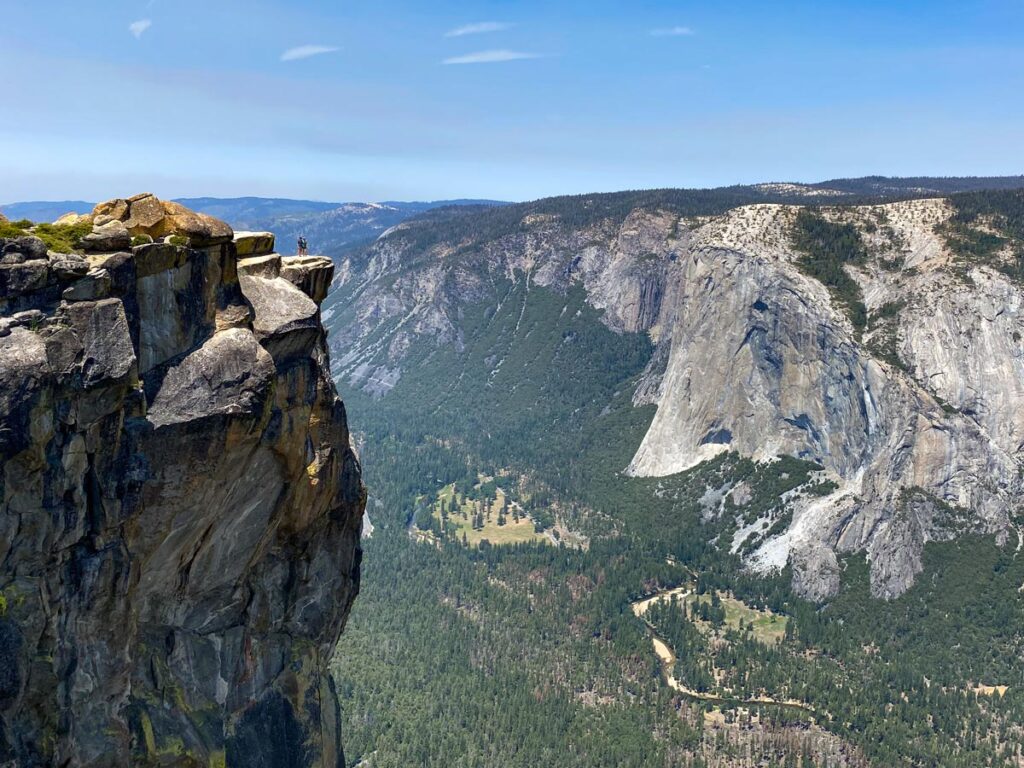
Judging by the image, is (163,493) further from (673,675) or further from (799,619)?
(799,619)

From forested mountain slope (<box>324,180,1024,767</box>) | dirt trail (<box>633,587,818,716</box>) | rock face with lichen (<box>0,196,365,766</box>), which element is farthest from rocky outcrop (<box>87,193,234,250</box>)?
dirt trail (<box>633,587,818,716</box>)

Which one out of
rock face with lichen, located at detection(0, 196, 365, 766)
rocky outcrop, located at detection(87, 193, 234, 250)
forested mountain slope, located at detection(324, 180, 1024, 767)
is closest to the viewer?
rock face with lichen, located at detection(0, 196, 365, 766)

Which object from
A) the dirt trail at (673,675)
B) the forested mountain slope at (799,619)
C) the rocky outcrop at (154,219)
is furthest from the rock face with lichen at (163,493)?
the dirt trail at (673,675)

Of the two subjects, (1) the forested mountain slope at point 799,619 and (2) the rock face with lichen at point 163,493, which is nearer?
(2) the rock face with lichen at point 163,493

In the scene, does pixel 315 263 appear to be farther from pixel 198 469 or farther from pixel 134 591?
pixel 134 591

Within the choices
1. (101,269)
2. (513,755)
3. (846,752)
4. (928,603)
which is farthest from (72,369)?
(928,603)

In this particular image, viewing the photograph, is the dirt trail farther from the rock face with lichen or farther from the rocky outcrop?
the rocky outcrop

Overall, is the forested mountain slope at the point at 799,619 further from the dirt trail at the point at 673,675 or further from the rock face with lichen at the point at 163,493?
the rock face with lichen at the point at 163,493

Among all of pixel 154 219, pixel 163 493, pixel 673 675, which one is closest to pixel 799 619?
pixel 673 675

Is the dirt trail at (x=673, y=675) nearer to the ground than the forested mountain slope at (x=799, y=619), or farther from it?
nearer to the ground
